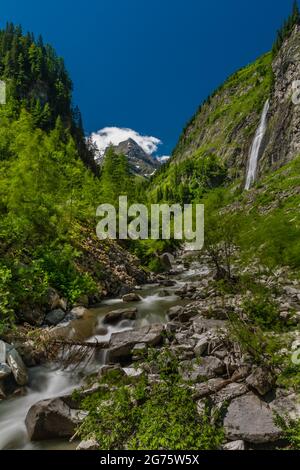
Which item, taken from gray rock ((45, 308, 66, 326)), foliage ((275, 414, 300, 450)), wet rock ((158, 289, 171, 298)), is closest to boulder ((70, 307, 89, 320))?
gray rock ((45, 308, 66, 326))

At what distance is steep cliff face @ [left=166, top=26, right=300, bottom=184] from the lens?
65.6 metres

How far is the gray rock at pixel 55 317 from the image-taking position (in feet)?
47.5

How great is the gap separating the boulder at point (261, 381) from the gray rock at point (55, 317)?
9.59 m

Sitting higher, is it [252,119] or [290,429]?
[252,119]

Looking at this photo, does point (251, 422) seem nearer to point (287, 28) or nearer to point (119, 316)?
point (119, 316)

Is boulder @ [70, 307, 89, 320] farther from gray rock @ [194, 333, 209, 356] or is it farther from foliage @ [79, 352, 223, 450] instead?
foliage @ [79, 352, 223, 450]

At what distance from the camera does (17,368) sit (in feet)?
31.9

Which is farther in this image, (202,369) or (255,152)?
(255,152)

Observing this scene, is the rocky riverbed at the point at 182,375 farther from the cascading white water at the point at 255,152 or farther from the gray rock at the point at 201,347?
the cascading white water at the point at 255,152

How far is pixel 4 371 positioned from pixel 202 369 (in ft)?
19.4

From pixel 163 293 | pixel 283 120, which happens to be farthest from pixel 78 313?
pixel 283 120

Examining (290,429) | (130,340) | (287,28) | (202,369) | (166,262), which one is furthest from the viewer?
(287,28)

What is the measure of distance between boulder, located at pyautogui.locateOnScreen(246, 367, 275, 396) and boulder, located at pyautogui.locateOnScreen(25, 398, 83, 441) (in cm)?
427
